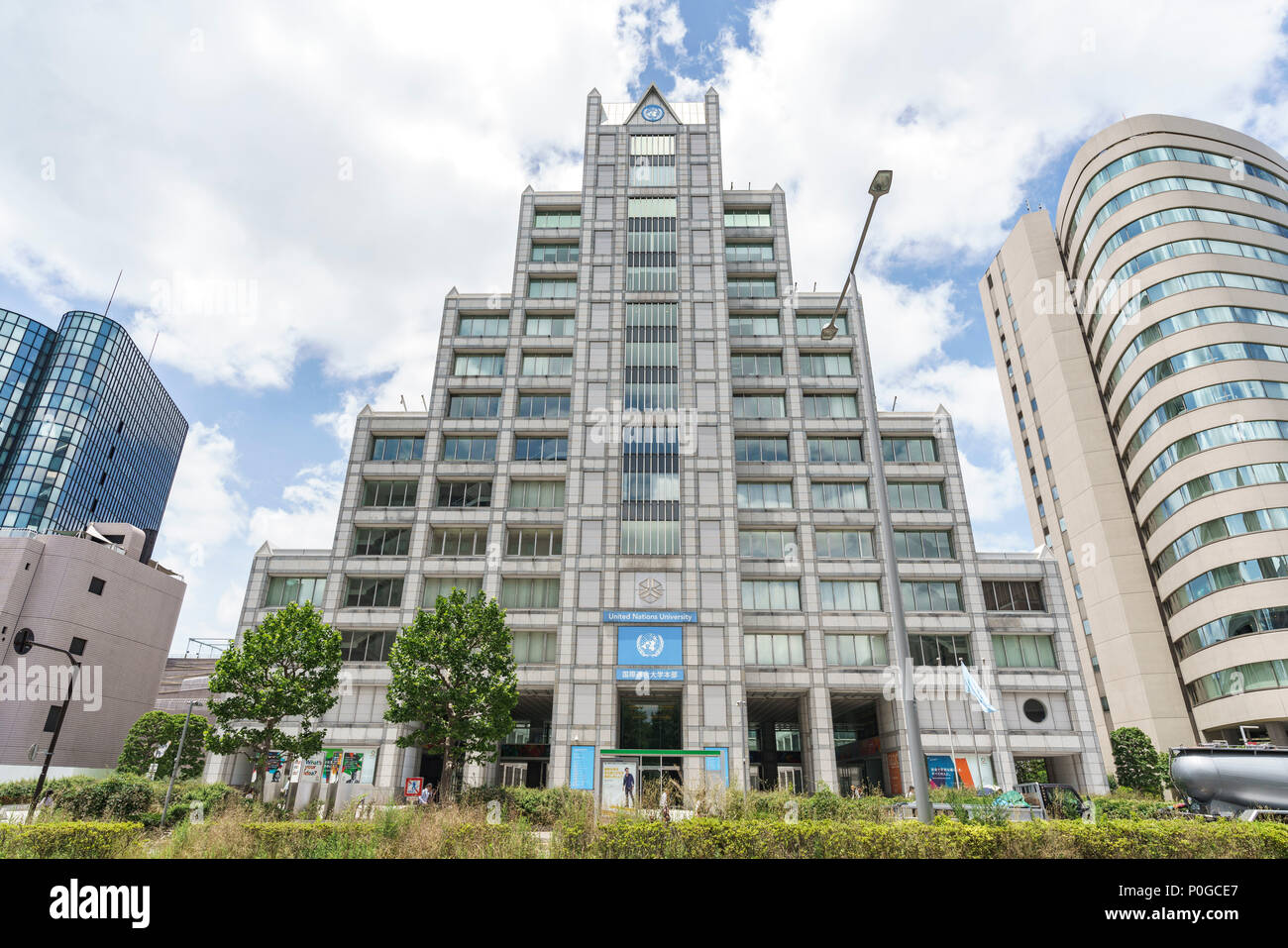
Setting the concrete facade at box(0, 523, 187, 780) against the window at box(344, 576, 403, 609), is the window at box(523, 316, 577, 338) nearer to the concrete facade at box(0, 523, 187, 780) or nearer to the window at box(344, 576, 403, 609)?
the window at box(344, 576, 403, 609)

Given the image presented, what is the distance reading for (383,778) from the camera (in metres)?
41.6

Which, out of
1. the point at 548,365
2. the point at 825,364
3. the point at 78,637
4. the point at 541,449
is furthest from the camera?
the point at 825,364

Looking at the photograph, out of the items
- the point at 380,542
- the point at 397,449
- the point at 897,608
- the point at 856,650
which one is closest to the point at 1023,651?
the point at 856,650

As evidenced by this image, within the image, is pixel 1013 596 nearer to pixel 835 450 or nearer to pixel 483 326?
pixel 835 450

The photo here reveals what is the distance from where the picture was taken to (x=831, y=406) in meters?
54.1

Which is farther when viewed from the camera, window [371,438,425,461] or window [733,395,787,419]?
window [733,395,787,419]

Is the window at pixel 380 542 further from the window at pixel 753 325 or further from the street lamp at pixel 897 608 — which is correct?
the street lamp at pixel 897 608

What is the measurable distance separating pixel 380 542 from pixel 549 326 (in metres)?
21.5

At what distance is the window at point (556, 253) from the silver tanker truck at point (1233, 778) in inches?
2029

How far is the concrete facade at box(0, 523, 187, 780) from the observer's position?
166 feet

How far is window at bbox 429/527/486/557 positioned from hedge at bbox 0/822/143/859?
36.1 metres

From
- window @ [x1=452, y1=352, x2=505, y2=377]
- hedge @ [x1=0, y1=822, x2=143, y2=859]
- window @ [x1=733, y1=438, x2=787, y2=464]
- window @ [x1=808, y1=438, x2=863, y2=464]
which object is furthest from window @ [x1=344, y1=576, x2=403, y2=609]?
hedge @ [x1=0, y1=822, x2=143, y2=859]
